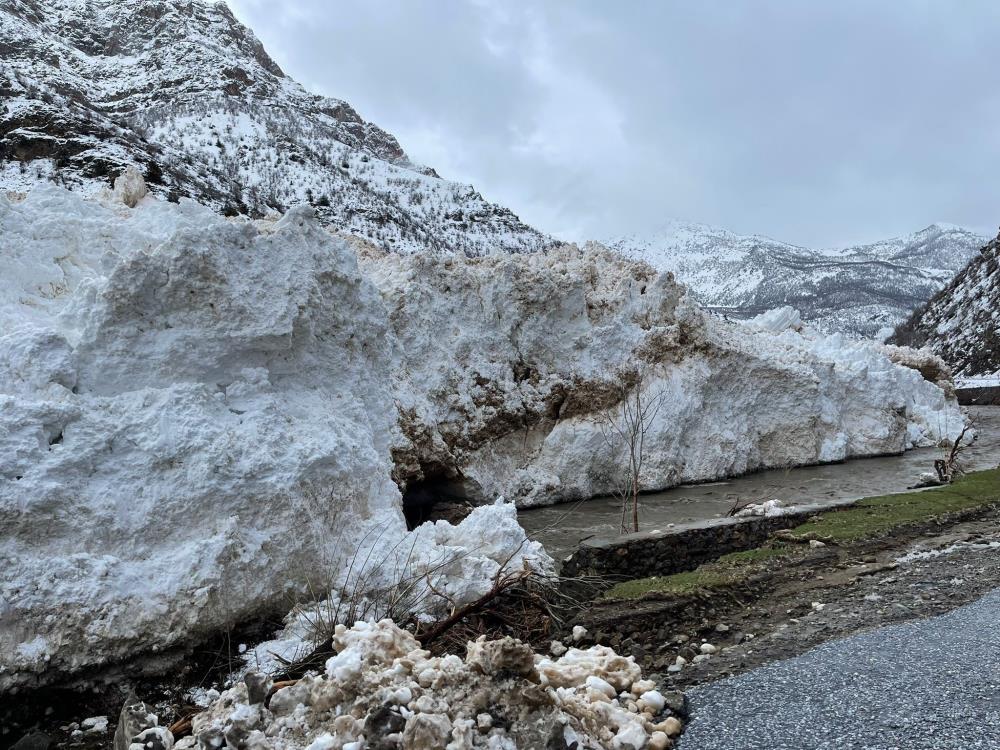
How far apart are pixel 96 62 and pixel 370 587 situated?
94398 millimetres

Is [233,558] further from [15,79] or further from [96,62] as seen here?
[96,62]

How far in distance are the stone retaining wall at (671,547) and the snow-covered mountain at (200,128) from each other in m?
21.4

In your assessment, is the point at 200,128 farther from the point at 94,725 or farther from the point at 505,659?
the point at 505,659

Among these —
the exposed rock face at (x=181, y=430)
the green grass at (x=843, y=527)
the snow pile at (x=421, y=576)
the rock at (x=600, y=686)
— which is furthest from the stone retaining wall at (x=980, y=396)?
the rock at (x=600, y=686)

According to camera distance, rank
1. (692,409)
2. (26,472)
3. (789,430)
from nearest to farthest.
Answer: (26,472)
(692,409)
(789,430)

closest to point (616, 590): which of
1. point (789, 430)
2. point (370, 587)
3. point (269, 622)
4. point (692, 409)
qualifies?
point (370, 587)

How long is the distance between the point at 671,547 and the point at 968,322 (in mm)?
68200

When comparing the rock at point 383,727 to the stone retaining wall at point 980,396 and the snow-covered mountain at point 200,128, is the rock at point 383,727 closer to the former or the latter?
the snow-covered mountain at point 200,128

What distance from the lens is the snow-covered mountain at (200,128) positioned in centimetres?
2850

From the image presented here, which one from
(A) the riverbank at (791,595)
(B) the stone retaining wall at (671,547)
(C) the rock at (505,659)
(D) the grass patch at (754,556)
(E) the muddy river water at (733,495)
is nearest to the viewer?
(C) the rock at (505,659)

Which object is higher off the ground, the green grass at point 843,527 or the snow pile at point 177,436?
the snow pile at point 177,436

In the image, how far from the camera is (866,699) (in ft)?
13.9

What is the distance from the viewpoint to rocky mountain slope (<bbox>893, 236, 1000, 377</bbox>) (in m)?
55.9

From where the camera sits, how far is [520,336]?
597 inches
